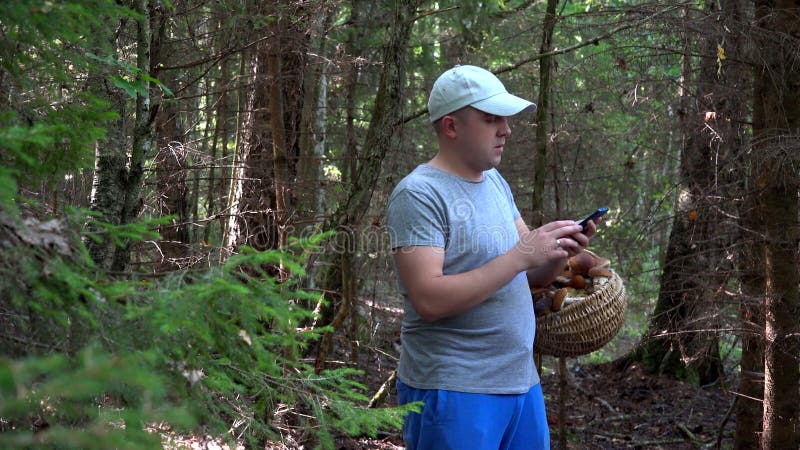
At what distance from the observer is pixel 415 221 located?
2680 mm

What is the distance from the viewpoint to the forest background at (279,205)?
160cm

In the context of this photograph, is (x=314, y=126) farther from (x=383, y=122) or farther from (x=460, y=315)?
(x=460, y=315)

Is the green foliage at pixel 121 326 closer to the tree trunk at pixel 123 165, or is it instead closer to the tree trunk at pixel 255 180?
the tree trunk at pixel 123 165

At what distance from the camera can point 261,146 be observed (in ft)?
22.3

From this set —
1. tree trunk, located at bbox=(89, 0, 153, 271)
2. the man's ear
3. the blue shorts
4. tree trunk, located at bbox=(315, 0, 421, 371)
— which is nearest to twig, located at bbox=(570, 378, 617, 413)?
tree trunk, located at bbox=(315, 0, 421, 371)

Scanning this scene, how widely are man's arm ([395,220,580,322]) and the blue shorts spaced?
0.32 metres

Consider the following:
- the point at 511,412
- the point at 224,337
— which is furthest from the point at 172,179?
the point at 224,337

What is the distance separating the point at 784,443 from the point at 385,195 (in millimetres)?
4378

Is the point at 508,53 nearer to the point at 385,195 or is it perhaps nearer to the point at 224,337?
the point at 385,195

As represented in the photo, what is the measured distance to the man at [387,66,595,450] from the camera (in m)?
2.62

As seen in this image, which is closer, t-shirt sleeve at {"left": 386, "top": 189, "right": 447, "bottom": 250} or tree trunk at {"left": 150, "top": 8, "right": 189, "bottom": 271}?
t-shirt sleeve at {"left": 386, "top": 189, "right": 447, "bottom": 250}

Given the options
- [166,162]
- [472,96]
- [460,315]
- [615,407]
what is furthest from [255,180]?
[615,407]

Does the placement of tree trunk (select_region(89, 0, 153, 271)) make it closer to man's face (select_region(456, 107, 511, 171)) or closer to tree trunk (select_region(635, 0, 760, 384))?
man's face (select_region(456, 107, 511, 171))

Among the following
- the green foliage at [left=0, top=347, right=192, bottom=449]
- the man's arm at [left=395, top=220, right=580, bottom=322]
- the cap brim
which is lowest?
the green foliage at [left=0, top=347, right=192, bottom=449]
